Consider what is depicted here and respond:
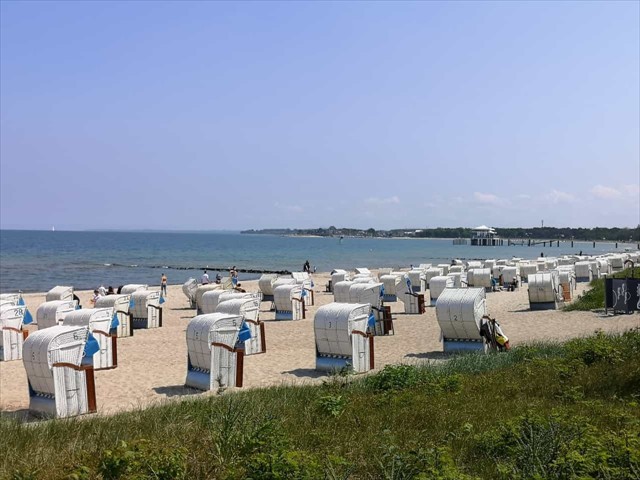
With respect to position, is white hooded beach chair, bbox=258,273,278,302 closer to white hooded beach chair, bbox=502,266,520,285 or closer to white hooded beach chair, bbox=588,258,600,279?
white hooded beach chair, bbox=502,266,520,285

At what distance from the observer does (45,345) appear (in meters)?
11.9

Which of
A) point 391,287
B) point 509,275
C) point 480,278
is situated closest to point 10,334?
point 391,287

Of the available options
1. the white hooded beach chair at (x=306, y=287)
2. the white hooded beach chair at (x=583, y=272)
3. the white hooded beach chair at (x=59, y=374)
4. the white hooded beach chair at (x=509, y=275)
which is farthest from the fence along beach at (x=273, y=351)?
the white hooded beach chair at (x=583, y=272)

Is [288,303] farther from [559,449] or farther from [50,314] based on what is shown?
[559,449]

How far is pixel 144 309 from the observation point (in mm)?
25750

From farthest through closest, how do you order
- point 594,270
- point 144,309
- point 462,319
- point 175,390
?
1. point 594,270
2. point 144,309
3. point 462,319
4. point 175,390

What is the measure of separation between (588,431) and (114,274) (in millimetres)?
65604

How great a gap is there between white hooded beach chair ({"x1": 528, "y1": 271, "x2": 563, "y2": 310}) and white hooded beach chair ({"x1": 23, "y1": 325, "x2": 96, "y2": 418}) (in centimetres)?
2099

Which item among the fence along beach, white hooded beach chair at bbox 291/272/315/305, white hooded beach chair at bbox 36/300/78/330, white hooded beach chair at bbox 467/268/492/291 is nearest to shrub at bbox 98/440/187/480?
the fence along beach

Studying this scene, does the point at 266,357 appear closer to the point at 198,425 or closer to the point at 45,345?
the point at 45,345

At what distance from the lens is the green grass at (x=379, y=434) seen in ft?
18.4

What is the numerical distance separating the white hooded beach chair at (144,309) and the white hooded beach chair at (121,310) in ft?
5.04

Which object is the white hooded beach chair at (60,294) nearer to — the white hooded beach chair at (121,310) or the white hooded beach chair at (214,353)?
the white hooded beach chair at (121,310)

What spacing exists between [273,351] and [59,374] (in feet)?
27.1
